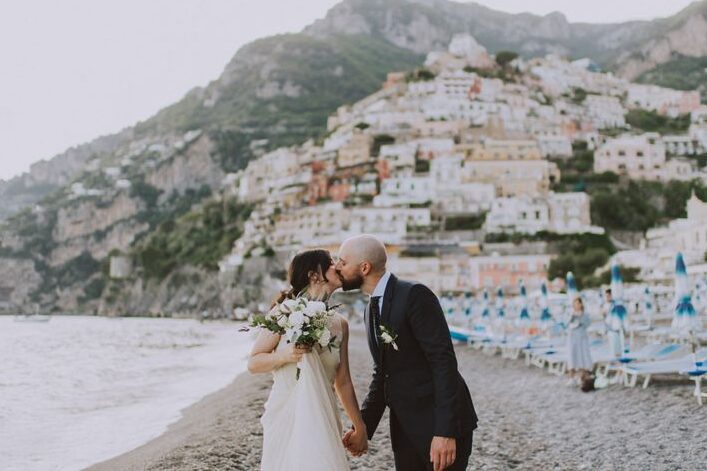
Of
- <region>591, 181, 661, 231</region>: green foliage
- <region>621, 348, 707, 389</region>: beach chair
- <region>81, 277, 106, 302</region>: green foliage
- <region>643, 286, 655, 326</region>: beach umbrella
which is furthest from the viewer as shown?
<region>81, 277, 106, 302</region>: green foliage

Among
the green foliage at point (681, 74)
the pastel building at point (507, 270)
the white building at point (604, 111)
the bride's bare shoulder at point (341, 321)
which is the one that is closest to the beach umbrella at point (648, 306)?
the bride's bare shoulder at point (341, 321)

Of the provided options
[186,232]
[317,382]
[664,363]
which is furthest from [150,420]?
[186,232]

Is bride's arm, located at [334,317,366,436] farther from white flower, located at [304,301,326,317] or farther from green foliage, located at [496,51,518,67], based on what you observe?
green foliage, located at [496,51,518,67]

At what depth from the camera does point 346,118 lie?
121438mm

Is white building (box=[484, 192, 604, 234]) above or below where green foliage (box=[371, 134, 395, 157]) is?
below

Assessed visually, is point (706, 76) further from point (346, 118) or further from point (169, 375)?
point (169, 375)

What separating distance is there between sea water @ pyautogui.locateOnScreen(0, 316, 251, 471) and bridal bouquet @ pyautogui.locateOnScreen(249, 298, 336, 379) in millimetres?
7421

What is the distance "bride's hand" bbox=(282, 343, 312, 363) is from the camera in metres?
3.76

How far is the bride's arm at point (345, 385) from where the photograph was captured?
393 centimetres

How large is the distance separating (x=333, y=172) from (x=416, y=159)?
35.9ft

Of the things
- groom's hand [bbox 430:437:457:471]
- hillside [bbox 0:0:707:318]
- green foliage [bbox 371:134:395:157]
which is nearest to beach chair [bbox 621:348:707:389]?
groom's hand [bbox 430:437:457:471]

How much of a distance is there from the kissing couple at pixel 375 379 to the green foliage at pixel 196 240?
98.2 m

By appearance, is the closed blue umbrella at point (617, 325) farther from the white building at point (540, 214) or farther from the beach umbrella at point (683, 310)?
the white building at point (540, 214)

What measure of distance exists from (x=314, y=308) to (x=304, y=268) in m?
0.31
